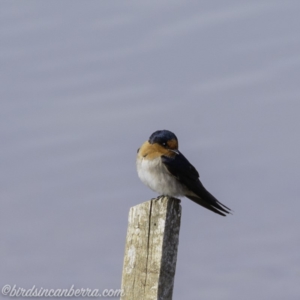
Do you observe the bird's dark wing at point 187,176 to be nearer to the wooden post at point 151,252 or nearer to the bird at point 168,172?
the bird at point 168,172

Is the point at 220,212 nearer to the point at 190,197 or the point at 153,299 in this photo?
the point at 190,197

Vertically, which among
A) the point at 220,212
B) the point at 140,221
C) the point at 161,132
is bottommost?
the point at 140,221

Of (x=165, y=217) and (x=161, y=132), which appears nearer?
(x=165, y=217)

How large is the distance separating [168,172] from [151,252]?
117 inches

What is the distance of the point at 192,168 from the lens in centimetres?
754

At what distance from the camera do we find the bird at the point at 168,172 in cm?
741

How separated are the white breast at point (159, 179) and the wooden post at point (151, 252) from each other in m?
2.75

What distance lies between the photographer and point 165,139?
7504 mm

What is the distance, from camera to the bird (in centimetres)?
741

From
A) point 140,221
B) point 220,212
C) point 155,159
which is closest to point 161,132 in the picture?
point 155,159

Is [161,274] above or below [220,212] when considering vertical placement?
below

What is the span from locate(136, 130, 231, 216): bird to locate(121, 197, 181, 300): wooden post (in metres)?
2.76

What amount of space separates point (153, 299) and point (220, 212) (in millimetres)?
2934

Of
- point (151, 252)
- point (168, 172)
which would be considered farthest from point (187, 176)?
point (151, 252)
